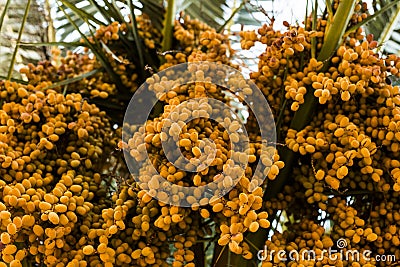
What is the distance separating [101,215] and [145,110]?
0.14 metres

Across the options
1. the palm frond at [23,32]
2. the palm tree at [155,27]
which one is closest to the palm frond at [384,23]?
the palm tree at [155,27]
